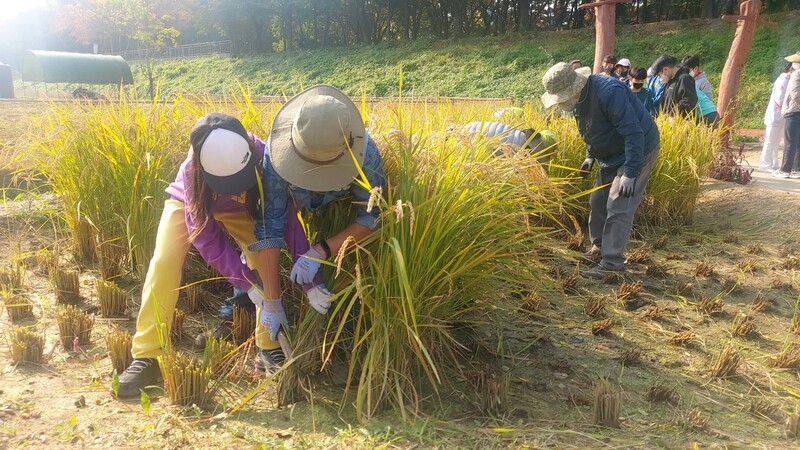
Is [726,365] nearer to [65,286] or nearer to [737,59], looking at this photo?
[65,286]

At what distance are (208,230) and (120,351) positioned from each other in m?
0.60

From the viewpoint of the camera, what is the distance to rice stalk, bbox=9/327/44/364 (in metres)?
2.33

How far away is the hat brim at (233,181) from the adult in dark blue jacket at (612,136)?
1.97 m

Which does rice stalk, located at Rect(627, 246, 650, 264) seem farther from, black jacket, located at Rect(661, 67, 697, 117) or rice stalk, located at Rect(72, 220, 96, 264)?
rice stalk, located at Rect(72, 220, 96, 264)

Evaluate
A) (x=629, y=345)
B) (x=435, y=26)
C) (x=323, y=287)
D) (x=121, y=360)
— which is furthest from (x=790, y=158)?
(x=435, y=26)

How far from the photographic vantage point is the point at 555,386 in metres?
2.42

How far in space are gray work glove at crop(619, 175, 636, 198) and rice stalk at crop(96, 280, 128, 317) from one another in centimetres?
289

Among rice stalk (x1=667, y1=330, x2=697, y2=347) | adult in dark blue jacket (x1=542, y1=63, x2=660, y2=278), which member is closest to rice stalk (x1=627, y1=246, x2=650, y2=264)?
adult in dark blue jacket (x1=542, y1=63, x2=660, y2=278)

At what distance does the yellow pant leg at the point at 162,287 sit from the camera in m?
2.22

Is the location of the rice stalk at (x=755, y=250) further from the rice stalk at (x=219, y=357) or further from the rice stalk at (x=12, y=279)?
the rice stalk at (x=12, y=279)

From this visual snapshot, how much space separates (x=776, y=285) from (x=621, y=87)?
1644mm

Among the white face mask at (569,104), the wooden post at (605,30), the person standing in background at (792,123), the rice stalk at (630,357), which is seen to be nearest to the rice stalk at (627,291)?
the rice stalk at (630,357)

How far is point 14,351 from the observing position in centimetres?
233

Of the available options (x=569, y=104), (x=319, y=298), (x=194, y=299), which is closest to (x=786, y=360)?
(x=569, y=104)
